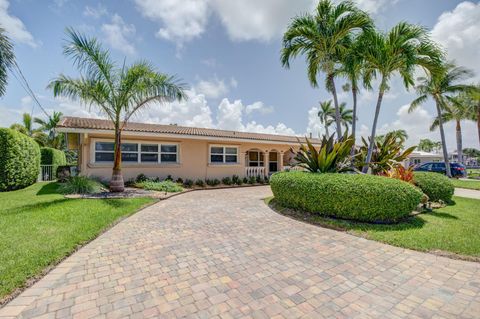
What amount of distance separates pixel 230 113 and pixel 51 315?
78.6 feet

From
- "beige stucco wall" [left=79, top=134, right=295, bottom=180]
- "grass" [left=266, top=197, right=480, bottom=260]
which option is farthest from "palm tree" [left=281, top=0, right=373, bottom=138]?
"beige stucco wall" [left=79, top=134, right=295, bottom=180]

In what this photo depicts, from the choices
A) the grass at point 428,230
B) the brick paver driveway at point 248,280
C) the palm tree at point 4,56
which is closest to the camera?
the brick paver driveway at point 248,280

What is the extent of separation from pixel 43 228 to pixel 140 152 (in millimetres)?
9077

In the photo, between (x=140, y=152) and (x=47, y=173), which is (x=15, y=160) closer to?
(x=140, y=152)

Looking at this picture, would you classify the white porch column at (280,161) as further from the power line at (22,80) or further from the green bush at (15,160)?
the power line at (22,80)

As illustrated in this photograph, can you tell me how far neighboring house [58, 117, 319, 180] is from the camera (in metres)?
12.8

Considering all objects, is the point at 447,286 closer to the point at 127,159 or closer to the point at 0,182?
the point at 127,159

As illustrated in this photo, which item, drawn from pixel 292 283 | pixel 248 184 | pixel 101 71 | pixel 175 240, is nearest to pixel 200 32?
pixel 101 71

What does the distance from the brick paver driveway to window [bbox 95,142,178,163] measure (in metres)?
9.04

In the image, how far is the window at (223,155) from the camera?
53.7 feet

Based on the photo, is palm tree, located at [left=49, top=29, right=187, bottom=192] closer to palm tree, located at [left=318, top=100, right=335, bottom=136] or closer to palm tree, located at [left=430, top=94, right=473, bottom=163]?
palm tree, located at [left=430, top=94, right=473, bottom=163]

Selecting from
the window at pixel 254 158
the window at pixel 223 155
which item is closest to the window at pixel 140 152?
the window at pixel 223 155

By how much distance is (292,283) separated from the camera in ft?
11.3

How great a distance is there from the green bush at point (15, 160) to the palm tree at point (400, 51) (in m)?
16.5
